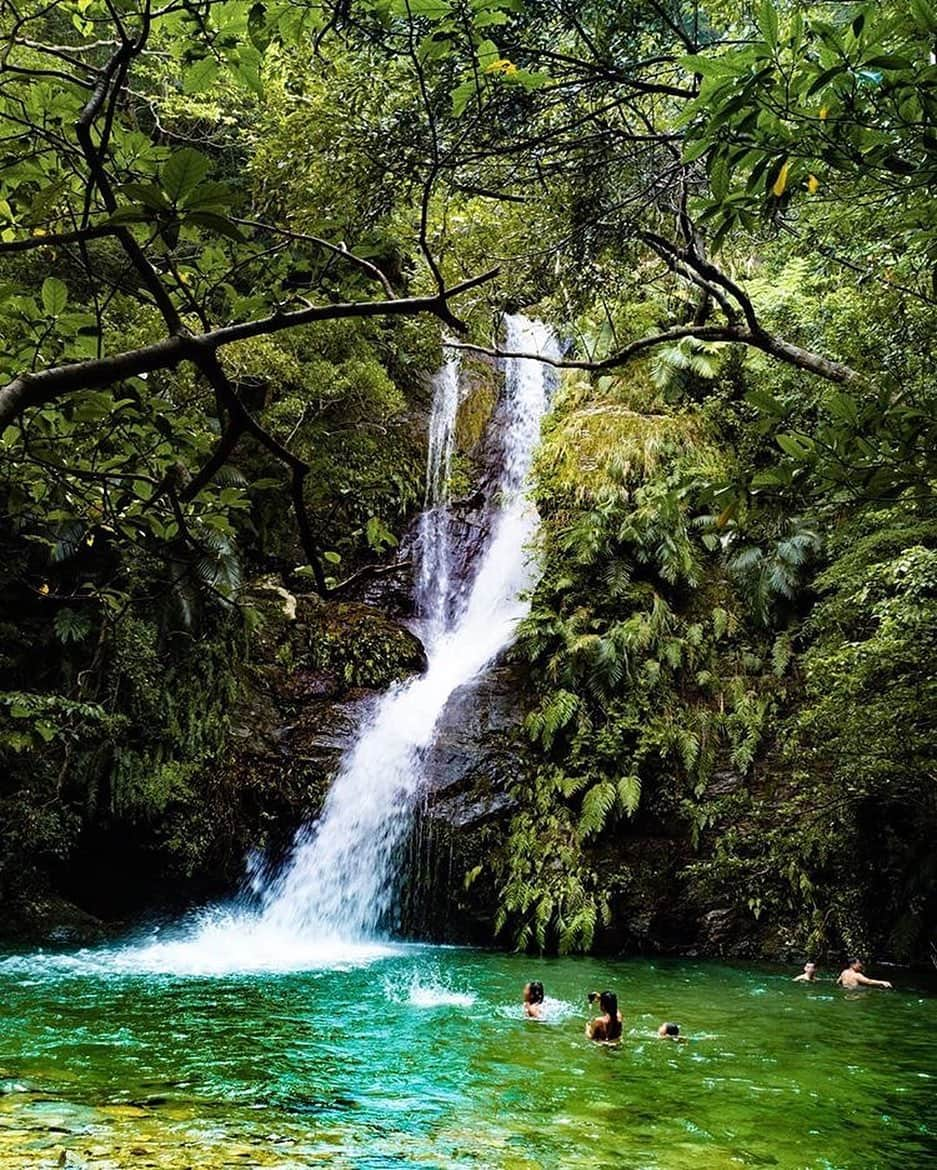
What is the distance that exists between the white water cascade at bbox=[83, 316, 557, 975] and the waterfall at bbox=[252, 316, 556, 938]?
0.05 feet

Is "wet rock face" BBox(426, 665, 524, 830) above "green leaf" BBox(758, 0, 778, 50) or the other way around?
the other way around

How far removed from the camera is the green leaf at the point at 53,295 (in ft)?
7.66

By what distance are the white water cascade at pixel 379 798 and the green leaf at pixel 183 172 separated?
653 centimetres

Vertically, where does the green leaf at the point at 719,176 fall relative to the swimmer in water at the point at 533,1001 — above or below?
above

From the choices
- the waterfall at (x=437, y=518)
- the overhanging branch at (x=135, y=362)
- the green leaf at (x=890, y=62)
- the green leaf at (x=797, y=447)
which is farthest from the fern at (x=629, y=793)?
the green leaf at (x=890, y=62)

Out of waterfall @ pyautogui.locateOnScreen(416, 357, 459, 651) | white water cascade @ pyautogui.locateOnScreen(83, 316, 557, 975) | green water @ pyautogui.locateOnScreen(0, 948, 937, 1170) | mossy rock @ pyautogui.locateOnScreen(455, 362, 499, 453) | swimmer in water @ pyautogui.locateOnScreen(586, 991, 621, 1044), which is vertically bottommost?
green water @ pyautogui.locateOnScreen(0, 948, 937, 1170)

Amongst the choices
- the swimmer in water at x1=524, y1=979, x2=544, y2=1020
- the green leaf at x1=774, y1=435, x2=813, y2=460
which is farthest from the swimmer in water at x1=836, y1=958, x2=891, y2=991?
the green leaf at x1=774, y1=435, x2=813, y2=460

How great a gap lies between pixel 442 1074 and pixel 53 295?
5039 mm

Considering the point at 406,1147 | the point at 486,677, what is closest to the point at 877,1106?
the point at 406,1147

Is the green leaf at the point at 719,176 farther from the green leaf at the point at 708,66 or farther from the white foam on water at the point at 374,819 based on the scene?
the white foam on water at the point at 374,819

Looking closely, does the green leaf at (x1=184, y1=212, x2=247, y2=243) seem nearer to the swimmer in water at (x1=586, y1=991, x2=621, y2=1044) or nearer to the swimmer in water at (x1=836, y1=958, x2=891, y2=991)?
the swimmer in water at (x1=586, y1=991, x2=621, y2=1044)

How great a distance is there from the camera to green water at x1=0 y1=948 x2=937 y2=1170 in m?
4.22

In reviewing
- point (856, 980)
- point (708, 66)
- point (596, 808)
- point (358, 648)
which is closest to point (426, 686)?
point (358, 648)

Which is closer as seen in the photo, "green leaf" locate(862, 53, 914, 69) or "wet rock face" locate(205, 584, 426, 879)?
"green leaf" locate(862, 53, 914, 69)
